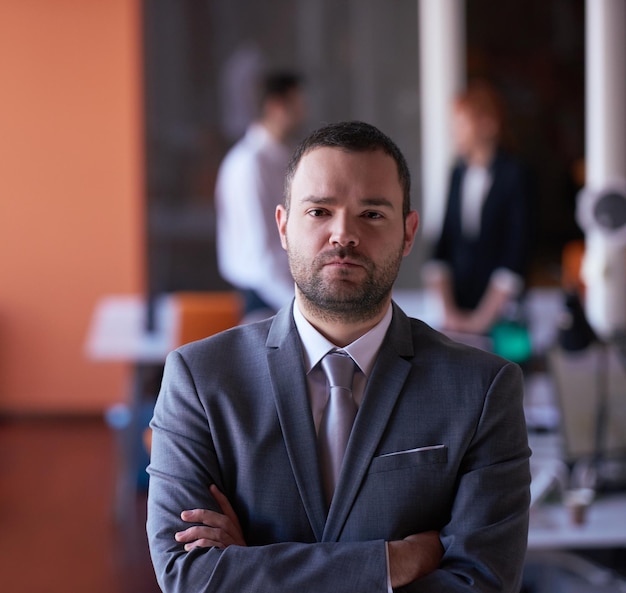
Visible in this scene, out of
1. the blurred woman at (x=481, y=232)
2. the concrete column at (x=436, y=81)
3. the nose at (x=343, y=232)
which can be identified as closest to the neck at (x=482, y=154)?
the blurred woman at (x=481, y=232)

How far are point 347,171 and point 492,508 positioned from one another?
23.8 inches

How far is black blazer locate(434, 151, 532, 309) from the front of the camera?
4688mm

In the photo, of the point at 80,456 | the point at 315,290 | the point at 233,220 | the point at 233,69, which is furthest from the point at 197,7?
the point at 315,290

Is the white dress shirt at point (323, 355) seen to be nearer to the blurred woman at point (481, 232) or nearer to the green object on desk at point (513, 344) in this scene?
the green object on desk at point (513, 344)

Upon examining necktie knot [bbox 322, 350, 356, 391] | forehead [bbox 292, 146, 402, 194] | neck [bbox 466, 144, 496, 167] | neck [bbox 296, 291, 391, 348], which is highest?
neck [bbox 466, 144, 496, 167]

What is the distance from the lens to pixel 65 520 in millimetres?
4926

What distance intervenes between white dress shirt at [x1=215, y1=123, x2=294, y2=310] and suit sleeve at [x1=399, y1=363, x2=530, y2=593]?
2.89m

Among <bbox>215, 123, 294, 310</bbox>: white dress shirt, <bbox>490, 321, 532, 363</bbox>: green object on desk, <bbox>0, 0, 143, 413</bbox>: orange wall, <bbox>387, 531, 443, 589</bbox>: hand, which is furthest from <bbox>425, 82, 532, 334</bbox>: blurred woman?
<bbox>387, 531, 443, 589</bbox>: hand

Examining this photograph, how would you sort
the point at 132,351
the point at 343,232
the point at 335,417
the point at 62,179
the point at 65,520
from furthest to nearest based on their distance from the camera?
1. the point at 62,179
2. the point at 65,520
3. the point at 132,351
4. the point at 335,417
5. the point at 343,232

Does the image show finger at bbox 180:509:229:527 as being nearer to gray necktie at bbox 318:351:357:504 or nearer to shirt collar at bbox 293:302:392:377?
gray necktie at bbox 318:351:357:504

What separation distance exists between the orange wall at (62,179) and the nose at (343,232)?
5429 mm

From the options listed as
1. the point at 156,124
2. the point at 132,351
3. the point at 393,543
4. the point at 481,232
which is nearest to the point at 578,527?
the point at 393,543

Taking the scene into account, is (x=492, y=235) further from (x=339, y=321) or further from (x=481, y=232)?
(x=339, y=321)

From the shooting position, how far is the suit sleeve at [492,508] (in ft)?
5.44
